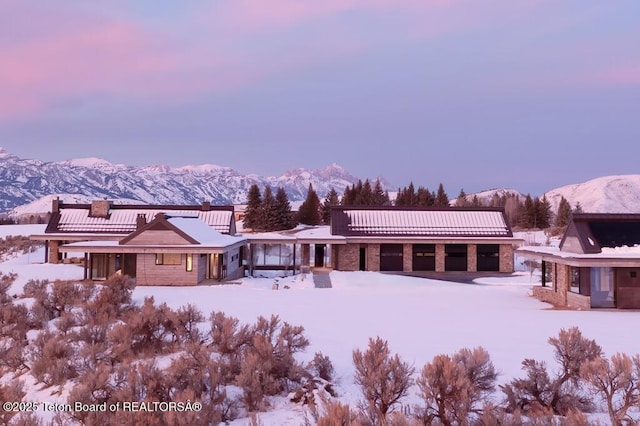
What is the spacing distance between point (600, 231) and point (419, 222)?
15.9m

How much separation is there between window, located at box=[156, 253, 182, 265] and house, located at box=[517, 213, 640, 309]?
19.1 metres

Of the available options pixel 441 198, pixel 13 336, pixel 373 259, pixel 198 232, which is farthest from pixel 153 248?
pixel 441 198

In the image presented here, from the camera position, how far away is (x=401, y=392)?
8.84 meters

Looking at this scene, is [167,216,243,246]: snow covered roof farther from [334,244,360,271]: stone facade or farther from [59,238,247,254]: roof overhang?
[334,244,360,271]: stone facade

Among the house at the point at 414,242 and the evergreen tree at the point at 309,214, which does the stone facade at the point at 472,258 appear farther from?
the evergreen tree at the point at 309,214

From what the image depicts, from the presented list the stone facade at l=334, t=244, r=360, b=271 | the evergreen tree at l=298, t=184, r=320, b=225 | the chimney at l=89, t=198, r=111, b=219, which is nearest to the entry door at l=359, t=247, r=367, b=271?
the stone facade at l=334, t=244, r=360, b=271

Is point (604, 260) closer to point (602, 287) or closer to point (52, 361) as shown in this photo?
point (602, 287)

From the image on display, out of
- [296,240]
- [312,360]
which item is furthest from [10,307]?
[296,240]

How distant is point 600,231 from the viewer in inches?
907

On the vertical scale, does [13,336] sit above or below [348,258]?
below

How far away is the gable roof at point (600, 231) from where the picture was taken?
22297 millimetres

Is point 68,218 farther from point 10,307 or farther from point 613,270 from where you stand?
point 613,270

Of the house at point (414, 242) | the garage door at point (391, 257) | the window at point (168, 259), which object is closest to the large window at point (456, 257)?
the house at point (414, 242)

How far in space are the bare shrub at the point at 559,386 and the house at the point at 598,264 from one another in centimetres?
1267
